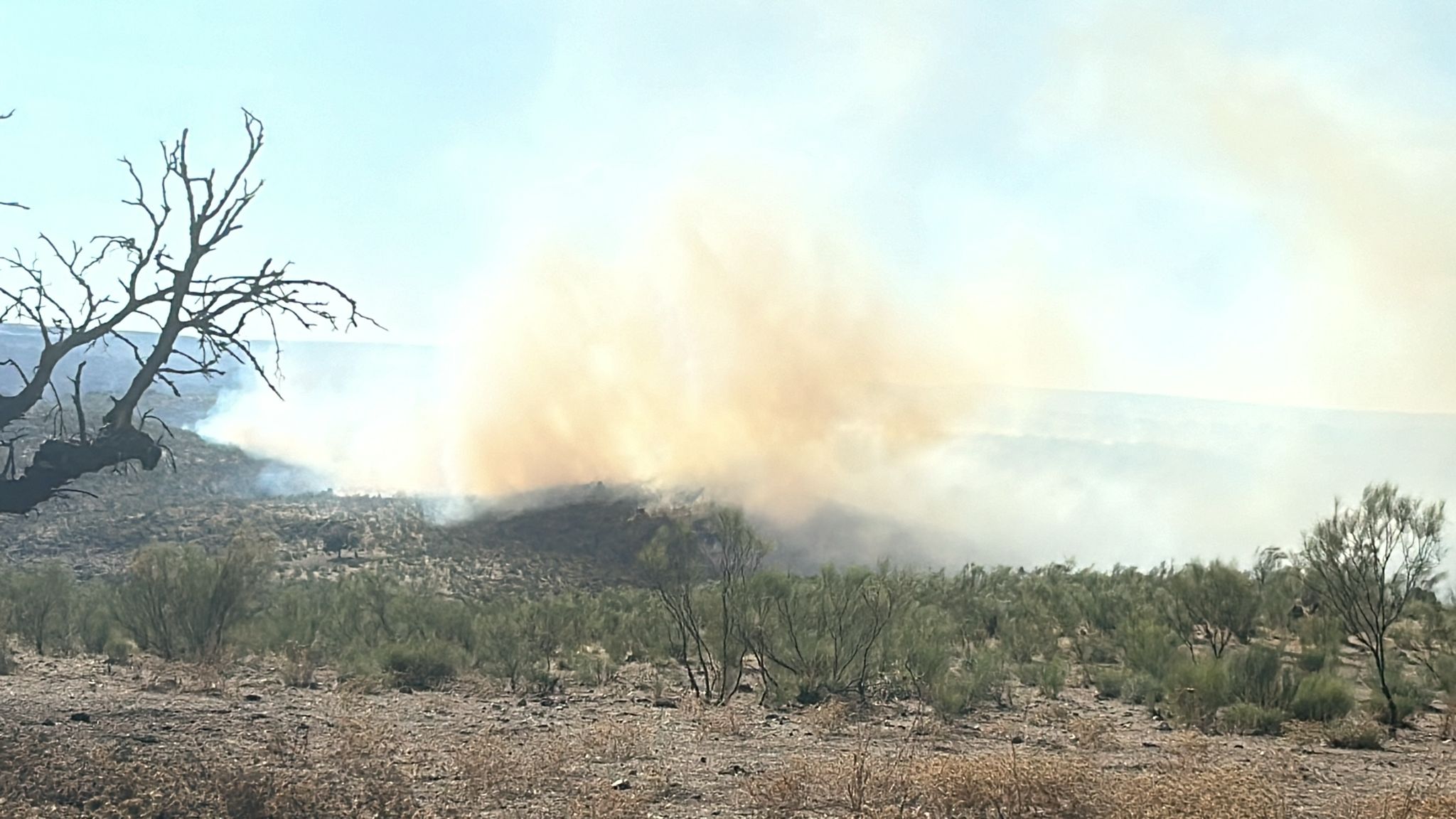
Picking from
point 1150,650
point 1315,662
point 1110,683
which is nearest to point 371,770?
point 1110,683

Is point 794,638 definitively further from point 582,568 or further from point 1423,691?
point 582,568

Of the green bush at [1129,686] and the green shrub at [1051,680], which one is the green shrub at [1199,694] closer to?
the green bush at [1129,686]

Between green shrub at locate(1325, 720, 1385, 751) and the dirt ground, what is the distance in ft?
0.97

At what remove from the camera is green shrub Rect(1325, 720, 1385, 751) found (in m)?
16.9

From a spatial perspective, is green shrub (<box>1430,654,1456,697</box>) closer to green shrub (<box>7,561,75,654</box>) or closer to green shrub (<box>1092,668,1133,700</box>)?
green shrub (<box>1092,668,1133,700</box>)

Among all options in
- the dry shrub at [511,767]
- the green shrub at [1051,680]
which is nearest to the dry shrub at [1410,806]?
the dry shrub at [511,767]

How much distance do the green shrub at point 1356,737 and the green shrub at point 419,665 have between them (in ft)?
52.5

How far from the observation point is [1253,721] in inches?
720

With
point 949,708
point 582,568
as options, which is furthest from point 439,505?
point 949,708

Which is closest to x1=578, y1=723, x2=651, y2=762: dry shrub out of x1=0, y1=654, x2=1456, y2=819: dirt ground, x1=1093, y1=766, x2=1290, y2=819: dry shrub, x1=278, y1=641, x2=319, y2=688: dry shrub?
x1=0, y1=654, x2=1456, y2=819: dirt ground

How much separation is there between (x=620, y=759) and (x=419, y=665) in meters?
10.3

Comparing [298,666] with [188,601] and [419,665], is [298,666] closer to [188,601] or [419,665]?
[419,665]

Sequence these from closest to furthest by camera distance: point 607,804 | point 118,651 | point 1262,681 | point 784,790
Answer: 1. point 607,804
2. point 784,790
3. point 1262,681
4. point 118,651

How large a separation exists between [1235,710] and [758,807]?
34.0 feet
